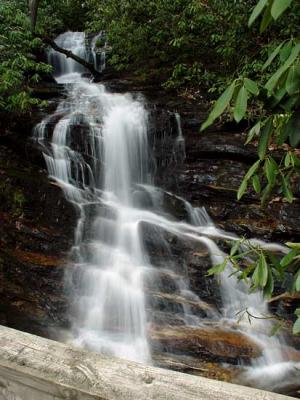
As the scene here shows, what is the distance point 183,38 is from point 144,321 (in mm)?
7198

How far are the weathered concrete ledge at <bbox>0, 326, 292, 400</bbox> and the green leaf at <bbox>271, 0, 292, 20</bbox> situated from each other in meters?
1.17

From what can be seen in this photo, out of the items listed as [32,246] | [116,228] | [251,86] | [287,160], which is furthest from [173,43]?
[251,86]

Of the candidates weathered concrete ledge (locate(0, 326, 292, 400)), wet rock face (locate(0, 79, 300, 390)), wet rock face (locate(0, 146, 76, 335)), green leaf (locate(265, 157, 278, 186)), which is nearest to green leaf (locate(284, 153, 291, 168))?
green leaf (locate(265, 157, 278, 186))

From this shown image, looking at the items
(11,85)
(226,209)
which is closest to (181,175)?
(226,209)

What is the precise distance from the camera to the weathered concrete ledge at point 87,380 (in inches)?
49.3

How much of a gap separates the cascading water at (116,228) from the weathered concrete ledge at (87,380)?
2603 millimetres

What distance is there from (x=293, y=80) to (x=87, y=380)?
1202 millimetres

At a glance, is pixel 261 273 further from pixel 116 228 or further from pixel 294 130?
pixel 116 228

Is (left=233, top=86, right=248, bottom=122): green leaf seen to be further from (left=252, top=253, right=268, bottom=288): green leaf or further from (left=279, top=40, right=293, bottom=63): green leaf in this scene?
(left=252, top=253, right=268, bottom=288): green leaf

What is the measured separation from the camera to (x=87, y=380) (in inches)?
51.1

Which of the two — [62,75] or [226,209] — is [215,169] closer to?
[226,209]

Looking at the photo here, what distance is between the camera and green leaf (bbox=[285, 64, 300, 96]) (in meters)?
1.15

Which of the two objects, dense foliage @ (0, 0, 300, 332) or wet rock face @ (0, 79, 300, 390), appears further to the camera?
dense foliage @ (0, 0, 300, 332)

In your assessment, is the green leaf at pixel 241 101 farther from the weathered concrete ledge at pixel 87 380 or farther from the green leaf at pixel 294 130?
the weathered concrete ledge at pixel 87 380
